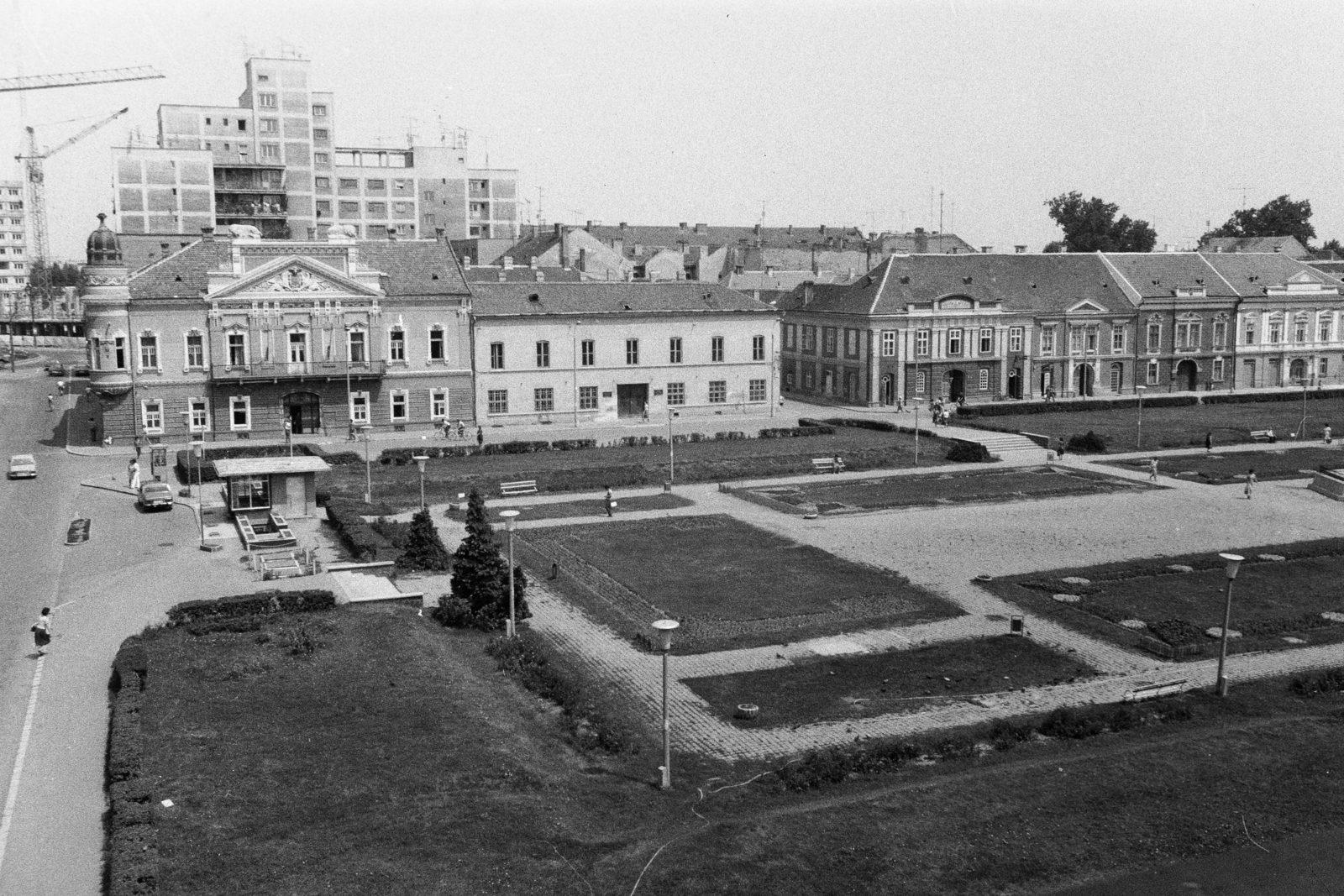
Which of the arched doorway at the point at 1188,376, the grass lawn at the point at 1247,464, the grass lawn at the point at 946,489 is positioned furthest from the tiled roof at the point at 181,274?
the arched doorway at the point at 1188,376

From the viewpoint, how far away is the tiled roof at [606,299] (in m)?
70.0

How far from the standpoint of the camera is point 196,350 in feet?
208

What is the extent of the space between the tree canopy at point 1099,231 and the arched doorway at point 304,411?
268ft

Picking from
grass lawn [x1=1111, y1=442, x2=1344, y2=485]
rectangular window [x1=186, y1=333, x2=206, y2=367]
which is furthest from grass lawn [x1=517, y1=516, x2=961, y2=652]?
rectangular window [x1=186, y1=333, x2=206, y2=367]

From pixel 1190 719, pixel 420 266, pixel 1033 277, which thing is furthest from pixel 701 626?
pixel 1033 277

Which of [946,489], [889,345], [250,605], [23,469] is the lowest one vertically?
[946,489]

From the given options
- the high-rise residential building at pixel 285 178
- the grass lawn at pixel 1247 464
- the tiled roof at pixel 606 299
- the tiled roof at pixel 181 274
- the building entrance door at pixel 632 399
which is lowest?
the grass lawn at pixel 1247 464

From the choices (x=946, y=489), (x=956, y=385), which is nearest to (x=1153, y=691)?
(x=946, y=489)

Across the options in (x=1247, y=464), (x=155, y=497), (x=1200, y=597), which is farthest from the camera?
(x=1247, y=464)

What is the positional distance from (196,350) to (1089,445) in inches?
1760

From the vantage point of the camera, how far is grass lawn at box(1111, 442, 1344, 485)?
54938 mm

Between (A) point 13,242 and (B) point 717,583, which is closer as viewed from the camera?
(B) point 717,583

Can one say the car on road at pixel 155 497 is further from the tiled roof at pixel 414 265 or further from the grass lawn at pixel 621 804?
the grass lawn at pixel 621 804

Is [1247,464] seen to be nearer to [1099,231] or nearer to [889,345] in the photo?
[889,345]
